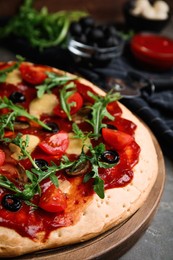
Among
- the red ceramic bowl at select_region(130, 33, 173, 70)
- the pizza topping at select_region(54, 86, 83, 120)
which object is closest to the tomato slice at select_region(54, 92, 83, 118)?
the pizza topping at select_region(54, 86, 83, 120)

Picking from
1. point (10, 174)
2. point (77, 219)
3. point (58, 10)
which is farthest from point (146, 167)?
point (58, 10)

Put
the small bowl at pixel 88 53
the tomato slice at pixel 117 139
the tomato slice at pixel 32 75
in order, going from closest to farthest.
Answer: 1. the tomato slice at pixel 117 139
2. the tomato slice at pixel 32 75
3. the small bowl at pixel 88 53

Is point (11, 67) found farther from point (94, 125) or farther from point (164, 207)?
point (164, 207)

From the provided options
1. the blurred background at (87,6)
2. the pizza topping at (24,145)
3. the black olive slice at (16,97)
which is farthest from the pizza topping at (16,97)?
the blurred background at (87,6)

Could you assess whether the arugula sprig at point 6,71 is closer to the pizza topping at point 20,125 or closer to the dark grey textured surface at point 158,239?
the pizza topping at point 20,125

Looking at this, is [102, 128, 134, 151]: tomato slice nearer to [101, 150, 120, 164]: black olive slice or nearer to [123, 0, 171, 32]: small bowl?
[101, 150, 120, 164]: black olive slice

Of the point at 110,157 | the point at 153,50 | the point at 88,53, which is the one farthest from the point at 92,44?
the point at 110,157
